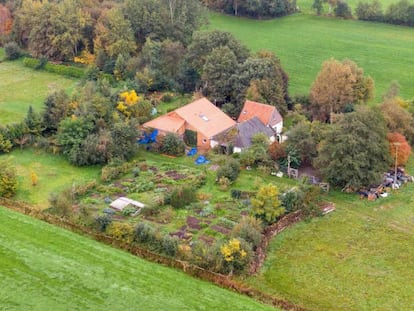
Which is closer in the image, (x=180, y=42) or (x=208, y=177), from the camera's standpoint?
(x=208, y=177)

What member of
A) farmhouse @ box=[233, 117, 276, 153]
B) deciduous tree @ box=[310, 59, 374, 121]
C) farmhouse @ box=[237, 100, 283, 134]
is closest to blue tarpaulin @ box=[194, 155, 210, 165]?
farmhouse @ box=[233, 117, 276, 153]

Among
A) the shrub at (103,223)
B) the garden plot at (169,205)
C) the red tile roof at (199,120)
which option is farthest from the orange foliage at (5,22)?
the shrub at (103,223)

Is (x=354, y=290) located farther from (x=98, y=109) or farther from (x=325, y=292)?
(x=98, y=109)

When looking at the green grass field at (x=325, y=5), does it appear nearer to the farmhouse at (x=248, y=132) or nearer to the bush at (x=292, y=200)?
the farmhouse at (x=248, y=132)

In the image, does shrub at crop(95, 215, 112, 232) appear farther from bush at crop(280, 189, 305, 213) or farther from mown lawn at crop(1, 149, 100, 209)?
bush at crop(280, 189, 305, 213)

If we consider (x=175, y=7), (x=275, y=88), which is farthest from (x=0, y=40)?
(x=275, y=88)

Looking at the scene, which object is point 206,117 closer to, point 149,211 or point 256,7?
point 149,211
